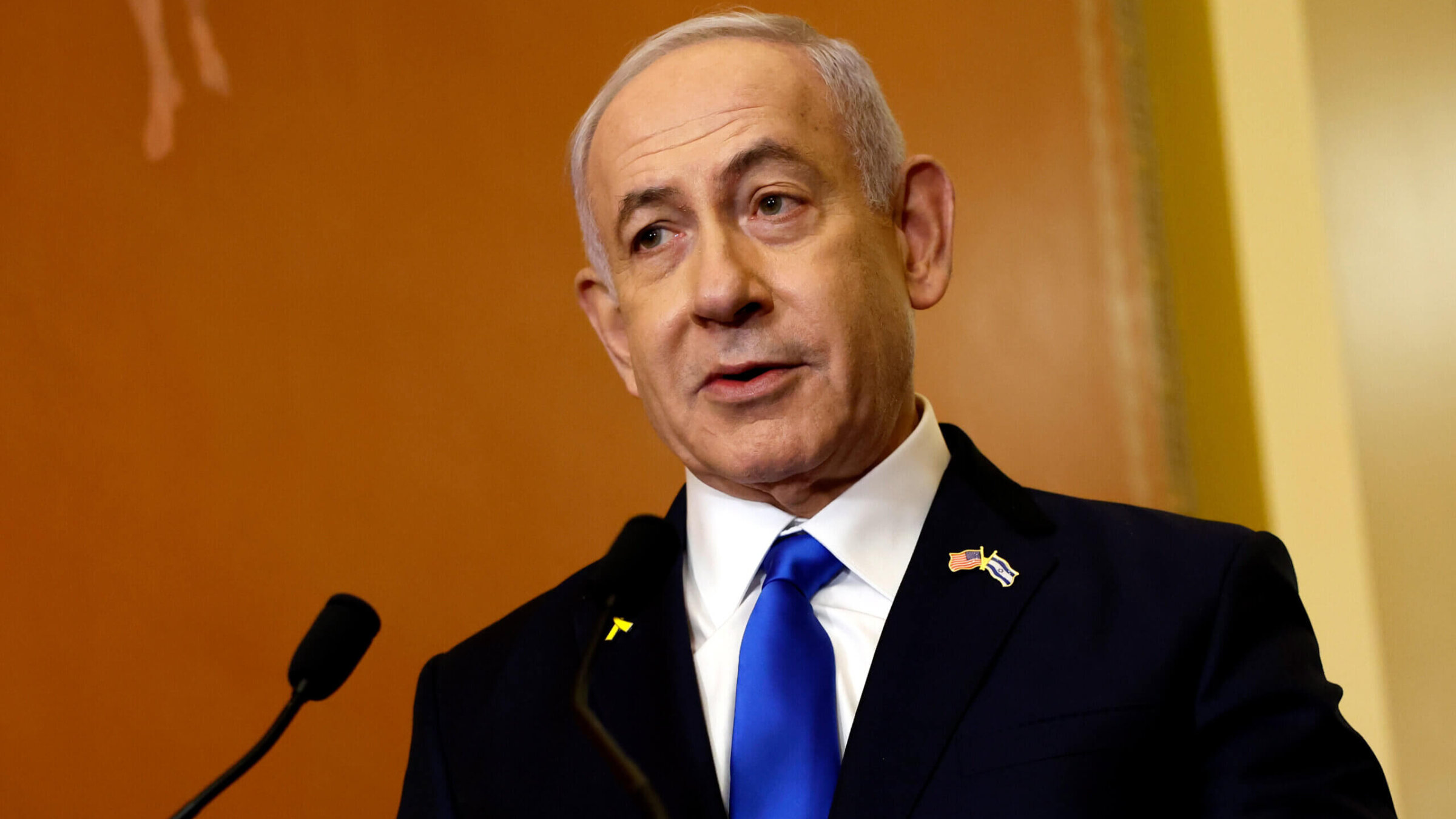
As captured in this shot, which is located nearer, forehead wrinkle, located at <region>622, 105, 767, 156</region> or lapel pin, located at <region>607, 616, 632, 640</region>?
lapel pin, located at <region>607, 616, 632, 640</region>

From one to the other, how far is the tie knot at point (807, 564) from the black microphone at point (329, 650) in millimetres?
426

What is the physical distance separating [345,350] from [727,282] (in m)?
0.98

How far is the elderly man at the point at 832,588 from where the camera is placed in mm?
1148

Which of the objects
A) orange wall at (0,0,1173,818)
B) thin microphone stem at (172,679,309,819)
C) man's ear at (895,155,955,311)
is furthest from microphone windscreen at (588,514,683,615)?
orange wall at (0,0,1173,818)

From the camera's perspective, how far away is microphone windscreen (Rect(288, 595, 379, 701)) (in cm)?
107

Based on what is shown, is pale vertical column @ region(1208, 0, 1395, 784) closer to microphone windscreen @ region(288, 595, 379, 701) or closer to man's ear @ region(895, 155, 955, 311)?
man's ear @ region(895, 155, 955, 311)

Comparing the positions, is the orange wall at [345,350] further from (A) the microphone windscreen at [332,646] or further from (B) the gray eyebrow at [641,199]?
(A) the microphone windscreen at [332,646]

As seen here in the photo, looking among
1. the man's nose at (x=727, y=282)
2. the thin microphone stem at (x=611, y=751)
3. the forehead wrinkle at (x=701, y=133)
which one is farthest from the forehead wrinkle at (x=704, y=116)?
the thin microphone stem at (x=611, y=751)

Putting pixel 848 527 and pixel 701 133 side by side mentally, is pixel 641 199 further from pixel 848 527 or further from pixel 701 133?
pixel 848 527

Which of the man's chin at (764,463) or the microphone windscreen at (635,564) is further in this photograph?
the man's chin at (764,463)

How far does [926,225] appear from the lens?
5.03 feet

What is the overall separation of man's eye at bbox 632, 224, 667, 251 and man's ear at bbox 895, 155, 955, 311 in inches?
11.4

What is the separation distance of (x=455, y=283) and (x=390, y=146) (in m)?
0.25

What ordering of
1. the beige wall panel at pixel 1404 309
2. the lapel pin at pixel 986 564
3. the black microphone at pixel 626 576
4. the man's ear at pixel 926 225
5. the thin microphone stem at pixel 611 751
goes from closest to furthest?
the thin microphone stem at pixel 611 751 < the black microphone at pixel 626 576 < the lapel pin at pixel 986 564 < the man's ear at pixel 926 225 < the beige wall panel at pixel 1404 309
